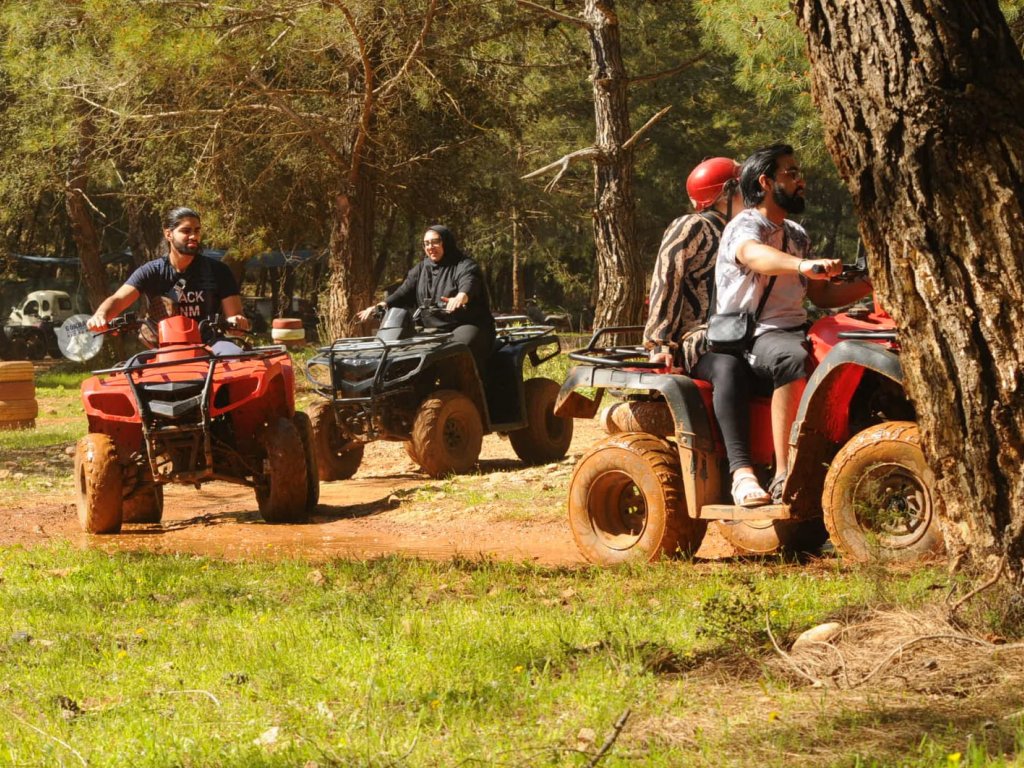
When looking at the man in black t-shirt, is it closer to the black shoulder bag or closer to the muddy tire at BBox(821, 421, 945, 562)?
the black shoulder bag

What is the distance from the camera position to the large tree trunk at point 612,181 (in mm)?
16484

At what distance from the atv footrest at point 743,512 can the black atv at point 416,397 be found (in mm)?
5168

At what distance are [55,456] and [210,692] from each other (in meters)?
10.7

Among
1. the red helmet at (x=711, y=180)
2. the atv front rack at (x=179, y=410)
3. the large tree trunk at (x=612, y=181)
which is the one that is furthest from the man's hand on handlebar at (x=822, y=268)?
the large tree trunk at (x=612, y=181)

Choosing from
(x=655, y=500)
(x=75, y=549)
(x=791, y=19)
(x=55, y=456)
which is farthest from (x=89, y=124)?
(x=655, y=500)

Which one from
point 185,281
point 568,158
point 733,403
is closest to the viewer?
point 733,403

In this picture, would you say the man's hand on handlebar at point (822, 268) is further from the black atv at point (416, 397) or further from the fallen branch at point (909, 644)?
the black atv at point (416, 397)

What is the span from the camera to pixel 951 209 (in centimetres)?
447

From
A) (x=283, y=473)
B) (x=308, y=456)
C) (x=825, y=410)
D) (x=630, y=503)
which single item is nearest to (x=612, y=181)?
(x=308, y=456)

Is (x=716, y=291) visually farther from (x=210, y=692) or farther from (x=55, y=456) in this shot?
(x=55, y=456)

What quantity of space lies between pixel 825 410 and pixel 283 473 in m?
4.24

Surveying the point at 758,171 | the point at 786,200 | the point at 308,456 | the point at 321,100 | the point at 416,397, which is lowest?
the point at 308,456

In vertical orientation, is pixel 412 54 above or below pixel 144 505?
above

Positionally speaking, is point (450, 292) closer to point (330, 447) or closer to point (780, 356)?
point (330, 447)
